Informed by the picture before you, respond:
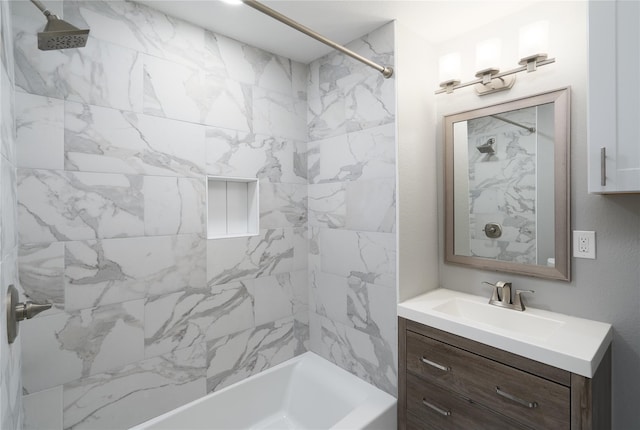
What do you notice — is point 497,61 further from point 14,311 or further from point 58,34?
point 14,311

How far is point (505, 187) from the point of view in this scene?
177cm

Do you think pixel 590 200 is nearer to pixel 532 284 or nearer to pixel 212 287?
pixel 532 284

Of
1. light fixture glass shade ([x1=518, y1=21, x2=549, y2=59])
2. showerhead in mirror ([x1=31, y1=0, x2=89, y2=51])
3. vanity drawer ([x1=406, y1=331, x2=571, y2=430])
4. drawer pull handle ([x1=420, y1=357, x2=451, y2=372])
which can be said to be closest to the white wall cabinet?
light fixture glass shade ([x1=518, y1=21, x2=549, y2=59])

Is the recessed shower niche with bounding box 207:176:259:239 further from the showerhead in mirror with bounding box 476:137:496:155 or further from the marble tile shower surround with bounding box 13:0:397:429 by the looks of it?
the showerhead in mirror with bounding box 476:137:496:155

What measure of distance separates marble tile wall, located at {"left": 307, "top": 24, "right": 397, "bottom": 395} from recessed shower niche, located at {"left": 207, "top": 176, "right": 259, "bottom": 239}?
0.45 metres

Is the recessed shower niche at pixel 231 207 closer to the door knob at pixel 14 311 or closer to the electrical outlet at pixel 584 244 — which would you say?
the door knob at pixel 14 311

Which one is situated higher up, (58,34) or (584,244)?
(58,34)

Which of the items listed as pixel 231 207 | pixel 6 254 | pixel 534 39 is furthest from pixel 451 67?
pixel 6 254

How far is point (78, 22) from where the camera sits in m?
1.48

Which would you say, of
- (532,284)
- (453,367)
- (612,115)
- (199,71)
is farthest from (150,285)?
(612,115)

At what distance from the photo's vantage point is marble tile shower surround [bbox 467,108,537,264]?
1.68 m

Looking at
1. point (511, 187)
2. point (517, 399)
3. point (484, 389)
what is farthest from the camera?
point (511, 187)

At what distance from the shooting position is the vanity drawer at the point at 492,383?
3.95ft

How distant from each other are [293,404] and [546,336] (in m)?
1.58
